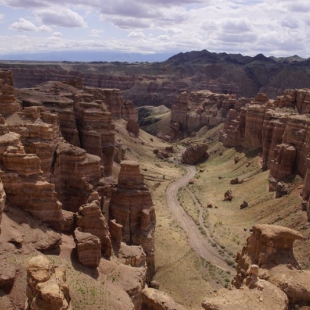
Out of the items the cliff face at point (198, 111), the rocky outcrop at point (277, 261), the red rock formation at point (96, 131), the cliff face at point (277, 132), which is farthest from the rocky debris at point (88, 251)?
the cliff face at point (198, 111)

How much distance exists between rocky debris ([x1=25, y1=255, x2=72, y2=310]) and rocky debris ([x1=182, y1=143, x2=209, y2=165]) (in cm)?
8481

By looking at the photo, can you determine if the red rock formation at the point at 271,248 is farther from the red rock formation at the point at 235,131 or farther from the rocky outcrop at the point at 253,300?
the red rock formation at the point at 235,131

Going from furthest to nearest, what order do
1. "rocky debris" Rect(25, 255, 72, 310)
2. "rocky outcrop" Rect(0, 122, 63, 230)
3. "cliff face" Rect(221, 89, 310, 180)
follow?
"cliff face" Rect(221, 89, 310, 180) < "rocky outcrop" Rect(0, 122, 63, 230) < "rocky debris" Rect(25, 255, 72, 310)

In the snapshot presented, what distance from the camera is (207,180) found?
8806 cm

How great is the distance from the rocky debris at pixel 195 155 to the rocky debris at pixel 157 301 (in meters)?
82.2

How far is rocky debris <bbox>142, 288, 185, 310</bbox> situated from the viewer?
24.1 m

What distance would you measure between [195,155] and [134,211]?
216 feet

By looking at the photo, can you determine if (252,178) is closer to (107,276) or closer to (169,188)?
(169,188)

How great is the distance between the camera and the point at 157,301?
24.8 metres

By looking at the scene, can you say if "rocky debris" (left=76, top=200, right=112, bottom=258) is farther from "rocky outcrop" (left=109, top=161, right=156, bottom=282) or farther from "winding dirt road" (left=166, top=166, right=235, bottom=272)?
"winding dirt road" (left=166, top=166, right=235, bottom=272)

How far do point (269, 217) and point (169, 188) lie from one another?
2652 cm

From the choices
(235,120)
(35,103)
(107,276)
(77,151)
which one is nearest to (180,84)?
(235,120)

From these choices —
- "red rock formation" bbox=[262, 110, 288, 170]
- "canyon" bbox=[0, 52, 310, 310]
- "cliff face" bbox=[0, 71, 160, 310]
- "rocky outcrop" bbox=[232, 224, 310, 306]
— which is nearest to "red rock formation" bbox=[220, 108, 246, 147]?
"canyon" bbox=[0, 52, 310, 310]

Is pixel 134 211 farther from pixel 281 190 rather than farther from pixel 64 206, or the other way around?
pixel 281 190
